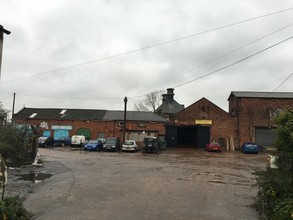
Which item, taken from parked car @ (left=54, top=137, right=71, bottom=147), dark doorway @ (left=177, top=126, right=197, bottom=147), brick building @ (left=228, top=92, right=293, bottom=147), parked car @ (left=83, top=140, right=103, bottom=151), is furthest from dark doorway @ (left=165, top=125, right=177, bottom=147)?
parked car @ (left=54, top=137, right=71, bottom=147)

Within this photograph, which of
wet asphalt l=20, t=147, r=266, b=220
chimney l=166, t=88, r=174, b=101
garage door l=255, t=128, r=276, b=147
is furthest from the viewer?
chimney l=166, t=88, r=174, b=101

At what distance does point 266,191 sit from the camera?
9.14 meters

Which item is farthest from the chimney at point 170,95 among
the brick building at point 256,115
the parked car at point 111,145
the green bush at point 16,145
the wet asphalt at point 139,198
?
the wet asphalt at point 139,198

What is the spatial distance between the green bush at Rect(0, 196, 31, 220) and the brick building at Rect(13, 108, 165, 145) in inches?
1664

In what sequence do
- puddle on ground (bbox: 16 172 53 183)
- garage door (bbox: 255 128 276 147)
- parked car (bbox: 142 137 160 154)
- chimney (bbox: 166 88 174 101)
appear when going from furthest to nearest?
1. chimney (bbox: 166 88 174 101)
2. garage door (bbox: 255 128 276 147)
3. parked car (bbox: 142 137 160 154)
4. puddle on ground (bbox: 16 172 53 183)

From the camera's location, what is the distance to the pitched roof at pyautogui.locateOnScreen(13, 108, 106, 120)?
54406 mm

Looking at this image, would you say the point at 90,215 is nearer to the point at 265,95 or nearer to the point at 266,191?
the point at 266,191

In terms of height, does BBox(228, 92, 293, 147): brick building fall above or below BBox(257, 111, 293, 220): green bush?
above

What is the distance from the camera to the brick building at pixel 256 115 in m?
48.6

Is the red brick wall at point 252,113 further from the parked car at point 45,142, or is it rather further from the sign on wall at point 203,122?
the parked car at point 45,142

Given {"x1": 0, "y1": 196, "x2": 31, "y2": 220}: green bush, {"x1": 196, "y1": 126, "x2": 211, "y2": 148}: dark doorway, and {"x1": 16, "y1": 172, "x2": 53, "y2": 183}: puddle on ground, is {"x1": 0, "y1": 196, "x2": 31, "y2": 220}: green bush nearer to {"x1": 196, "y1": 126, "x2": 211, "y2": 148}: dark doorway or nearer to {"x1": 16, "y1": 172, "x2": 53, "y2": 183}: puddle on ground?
{"x1": 16, "y1": 172, "x2": 53, "y2": 183}: puddle on ground

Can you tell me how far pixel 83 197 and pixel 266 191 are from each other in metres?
5.71

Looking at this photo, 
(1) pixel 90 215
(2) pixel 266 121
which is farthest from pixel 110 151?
(1) pixel 90 215

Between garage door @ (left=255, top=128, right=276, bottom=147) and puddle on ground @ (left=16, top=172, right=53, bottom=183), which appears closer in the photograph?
puddle on ground @ (left=16, top=172, right=53, bottom=183)
